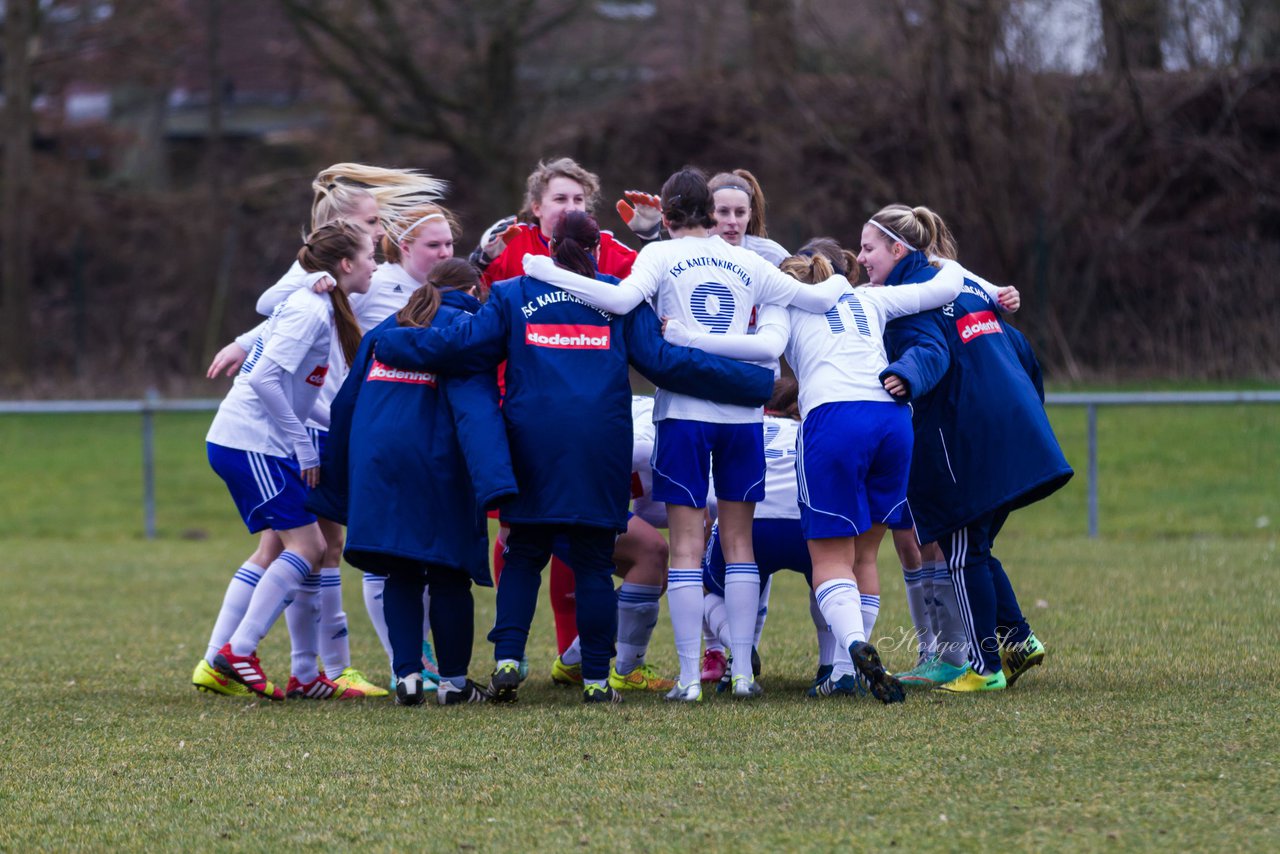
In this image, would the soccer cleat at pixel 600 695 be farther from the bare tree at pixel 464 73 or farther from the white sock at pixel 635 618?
the bare tree at pixel 464 73

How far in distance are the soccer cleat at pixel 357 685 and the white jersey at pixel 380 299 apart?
4.55ft

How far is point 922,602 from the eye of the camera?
245 inches

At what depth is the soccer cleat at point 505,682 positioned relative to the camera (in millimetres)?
5578

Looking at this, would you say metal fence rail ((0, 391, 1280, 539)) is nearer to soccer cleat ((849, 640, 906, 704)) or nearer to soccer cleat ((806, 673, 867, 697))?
soccer cleat ((806, 673, 867, 697))

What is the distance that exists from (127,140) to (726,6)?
11.6 m

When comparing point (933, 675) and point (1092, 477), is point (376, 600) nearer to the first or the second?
point (933, 675)

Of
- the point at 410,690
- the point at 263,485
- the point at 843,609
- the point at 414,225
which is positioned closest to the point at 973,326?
the point at 843,609

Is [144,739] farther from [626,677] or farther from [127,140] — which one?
[127,140]

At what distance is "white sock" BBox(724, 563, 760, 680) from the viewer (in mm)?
5664

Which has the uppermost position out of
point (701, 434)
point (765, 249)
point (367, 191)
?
point (367, 191)

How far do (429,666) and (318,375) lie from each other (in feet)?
4.35

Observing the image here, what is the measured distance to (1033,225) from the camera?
17984mm

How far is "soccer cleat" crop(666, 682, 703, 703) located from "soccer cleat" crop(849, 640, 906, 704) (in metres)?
0.62

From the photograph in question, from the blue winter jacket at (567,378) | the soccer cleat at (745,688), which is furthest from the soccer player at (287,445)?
the soccer cleat at (745,688)
